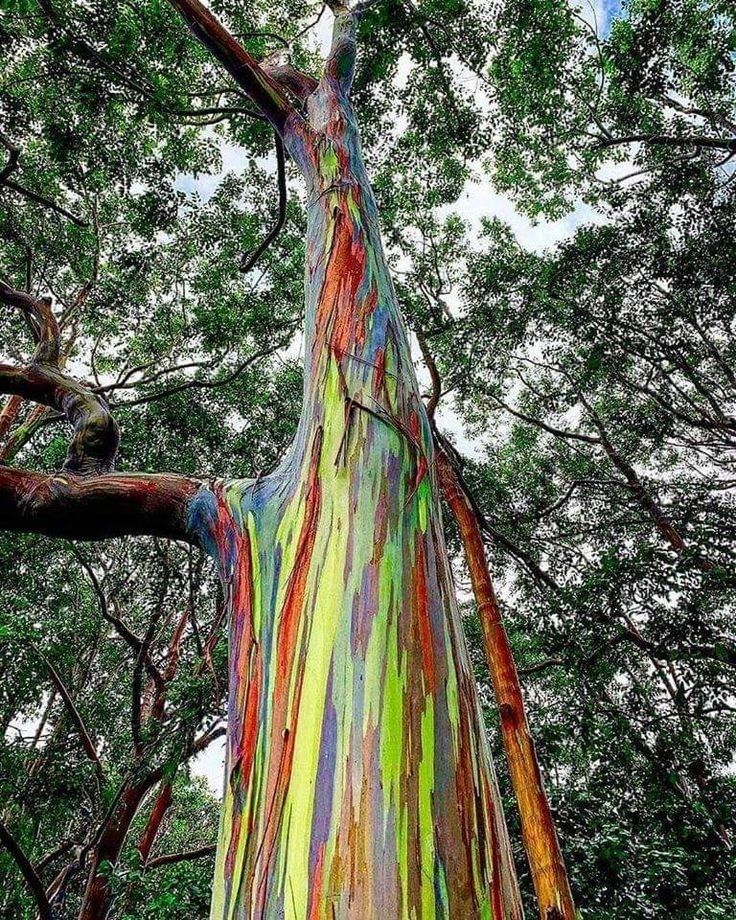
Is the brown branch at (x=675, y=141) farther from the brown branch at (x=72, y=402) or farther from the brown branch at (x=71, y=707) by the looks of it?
the brown branch at (x=71, y=707)

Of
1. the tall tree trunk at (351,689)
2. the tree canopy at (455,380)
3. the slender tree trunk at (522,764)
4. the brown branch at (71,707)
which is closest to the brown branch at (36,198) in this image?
the tree canopy at (455,380)

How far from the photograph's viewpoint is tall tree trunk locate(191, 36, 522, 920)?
630 mm

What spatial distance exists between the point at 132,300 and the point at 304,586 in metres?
7.85

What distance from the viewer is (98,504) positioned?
1359 mm

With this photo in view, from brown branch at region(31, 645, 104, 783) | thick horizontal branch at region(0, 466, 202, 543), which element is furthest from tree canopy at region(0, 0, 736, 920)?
thick horizontal branch at region(0, 466, 202, 543)

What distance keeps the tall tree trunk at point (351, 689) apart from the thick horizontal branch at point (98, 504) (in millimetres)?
98

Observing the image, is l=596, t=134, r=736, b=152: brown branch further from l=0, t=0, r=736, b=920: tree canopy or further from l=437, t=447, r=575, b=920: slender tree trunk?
l=437, t=447, r=575, b=920: slender tree trunk

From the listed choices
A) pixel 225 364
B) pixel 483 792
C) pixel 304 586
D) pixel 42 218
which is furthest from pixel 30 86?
pixel 483 792

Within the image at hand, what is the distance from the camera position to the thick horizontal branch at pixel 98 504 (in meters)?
1.36

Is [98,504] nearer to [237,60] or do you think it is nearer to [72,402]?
[72,402]

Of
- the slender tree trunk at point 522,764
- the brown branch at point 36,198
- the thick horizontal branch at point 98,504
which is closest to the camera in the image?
the thick horizontal branch at point 98,504

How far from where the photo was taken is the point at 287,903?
2.00 feet

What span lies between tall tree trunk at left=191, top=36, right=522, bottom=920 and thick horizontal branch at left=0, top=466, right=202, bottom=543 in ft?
0.32

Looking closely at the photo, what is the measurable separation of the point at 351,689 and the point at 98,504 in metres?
0.86
